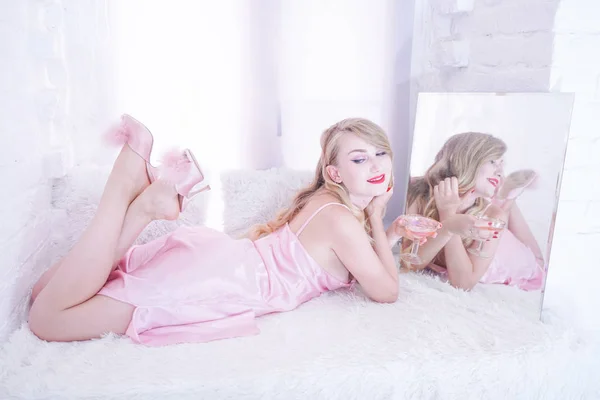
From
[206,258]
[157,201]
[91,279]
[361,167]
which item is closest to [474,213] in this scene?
[361,167]

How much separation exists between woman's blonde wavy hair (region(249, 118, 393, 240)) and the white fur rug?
0.82ft

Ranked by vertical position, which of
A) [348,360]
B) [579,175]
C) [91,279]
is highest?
[579,175]

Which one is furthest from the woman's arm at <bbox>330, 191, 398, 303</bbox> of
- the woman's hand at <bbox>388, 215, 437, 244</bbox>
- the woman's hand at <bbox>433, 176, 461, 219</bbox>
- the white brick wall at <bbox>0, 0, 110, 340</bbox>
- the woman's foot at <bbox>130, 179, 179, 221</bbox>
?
the white brick wall at <bbox>0, 0, 110, 340</bbox>

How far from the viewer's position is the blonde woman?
1142 mm

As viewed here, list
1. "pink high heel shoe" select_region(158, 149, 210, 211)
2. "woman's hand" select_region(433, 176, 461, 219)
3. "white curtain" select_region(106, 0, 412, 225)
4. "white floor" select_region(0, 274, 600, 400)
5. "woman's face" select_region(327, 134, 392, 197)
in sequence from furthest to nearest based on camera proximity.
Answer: "white curtain" select_region(106, 0, 412, 225), "woman's hand" select_region(433, 176, 461, 219), "woman's face" select_region(327, 134, 392, 197), "pink high heel shoe" select_region(158, 149, 210, 211), "white floor" select_region(0, 274, 600, 400)

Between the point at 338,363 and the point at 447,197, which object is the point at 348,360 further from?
the point at 447,197

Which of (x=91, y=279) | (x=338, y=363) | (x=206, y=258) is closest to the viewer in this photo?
(x=338, y=363)

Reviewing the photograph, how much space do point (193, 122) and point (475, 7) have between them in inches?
36.0

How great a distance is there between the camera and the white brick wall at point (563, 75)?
1278 mm

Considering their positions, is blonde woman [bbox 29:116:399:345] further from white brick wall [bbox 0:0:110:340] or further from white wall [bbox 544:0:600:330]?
white wall [bbox 544:0:600:330]

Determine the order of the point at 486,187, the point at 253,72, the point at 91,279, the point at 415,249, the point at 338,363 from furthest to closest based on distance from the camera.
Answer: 1. the point at 253,72
2. the point at 415,249
3. the point at 486,187
4. the point at 91,279
5. the point at 338,363

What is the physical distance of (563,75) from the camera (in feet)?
4.23

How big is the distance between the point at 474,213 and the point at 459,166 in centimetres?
14

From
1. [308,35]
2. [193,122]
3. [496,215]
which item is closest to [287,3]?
[308,35]
